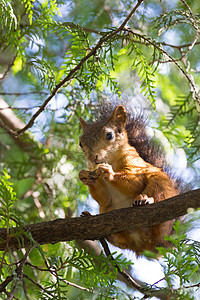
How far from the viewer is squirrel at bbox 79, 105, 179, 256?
1611 millimetres

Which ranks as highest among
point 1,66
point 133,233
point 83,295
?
point 1,66

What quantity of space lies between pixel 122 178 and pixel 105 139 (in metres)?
0.26

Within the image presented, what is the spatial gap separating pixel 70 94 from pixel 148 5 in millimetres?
986

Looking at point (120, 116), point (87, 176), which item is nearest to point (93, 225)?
point (87, 176)

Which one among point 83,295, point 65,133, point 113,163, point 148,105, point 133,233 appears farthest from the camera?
point 65,133

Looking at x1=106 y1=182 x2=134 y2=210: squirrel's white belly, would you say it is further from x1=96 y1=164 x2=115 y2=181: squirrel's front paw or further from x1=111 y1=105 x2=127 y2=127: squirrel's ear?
x1=111 y1=105 x2=127 y2=127: squirrel's ear

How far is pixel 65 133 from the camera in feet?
8.48

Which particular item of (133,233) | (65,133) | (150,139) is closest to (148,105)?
(150,139)

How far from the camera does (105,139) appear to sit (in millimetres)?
1855

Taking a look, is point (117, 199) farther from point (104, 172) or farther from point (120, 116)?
point (120, 116)

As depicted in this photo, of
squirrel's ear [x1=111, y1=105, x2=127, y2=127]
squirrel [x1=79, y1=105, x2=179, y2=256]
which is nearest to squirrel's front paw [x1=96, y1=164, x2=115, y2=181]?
squirrel [x1=79, y1=105, x2=179, y2=256]

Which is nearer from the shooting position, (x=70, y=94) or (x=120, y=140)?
(x=120, y=140)

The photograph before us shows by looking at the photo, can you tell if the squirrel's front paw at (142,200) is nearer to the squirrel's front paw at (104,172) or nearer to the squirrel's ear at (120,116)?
the squirrel's front paw at (104,172)

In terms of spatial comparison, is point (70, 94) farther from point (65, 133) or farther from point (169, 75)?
point (169, 75)
